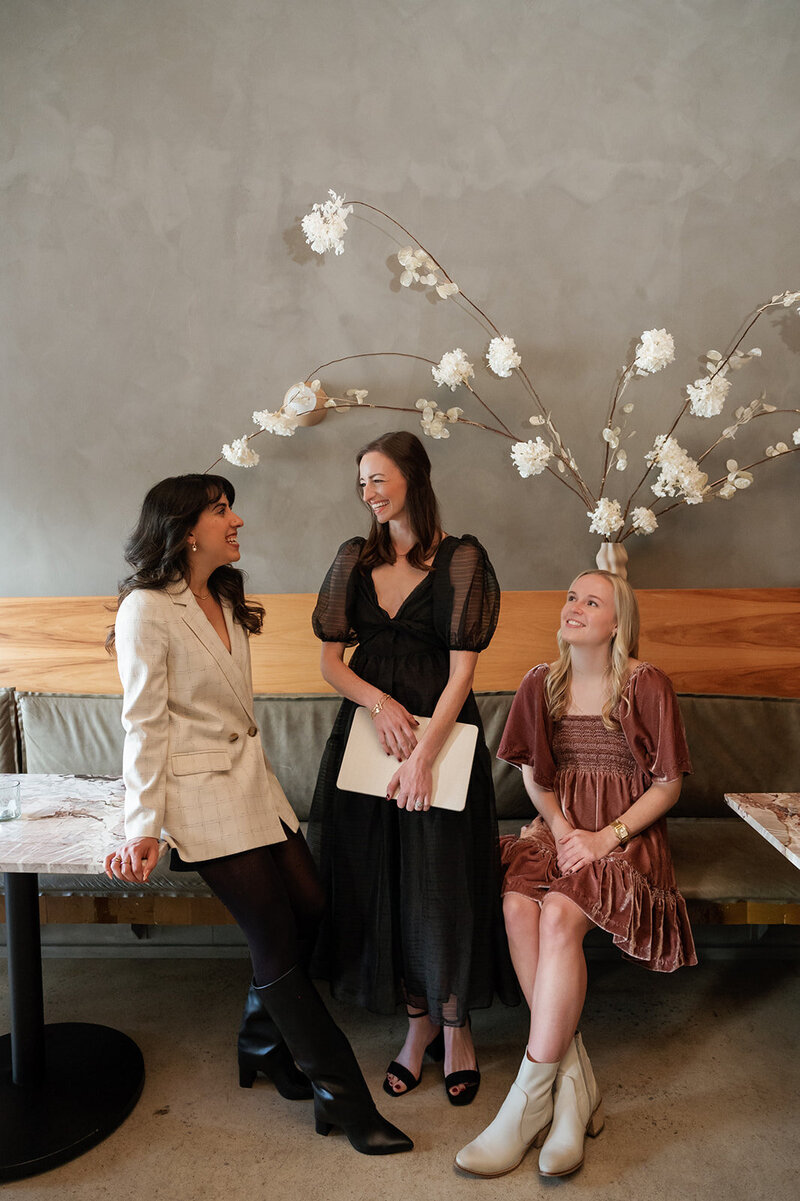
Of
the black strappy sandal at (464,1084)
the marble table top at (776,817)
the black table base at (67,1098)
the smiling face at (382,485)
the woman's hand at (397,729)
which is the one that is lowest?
the black strappy sandal at (464,1084)

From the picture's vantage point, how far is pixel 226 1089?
229 centimetres

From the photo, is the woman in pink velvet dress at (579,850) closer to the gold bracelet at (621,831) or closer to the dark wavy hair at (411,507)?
the gold bracelet at (621,831)

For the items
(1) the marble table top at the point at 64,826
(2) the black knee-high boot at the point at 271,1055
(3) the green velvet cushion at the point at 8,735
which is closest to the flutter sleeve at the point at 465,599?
(1) the marble table top at the point at 64,826

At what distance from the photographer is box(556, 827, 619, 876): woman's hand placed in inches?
87.7

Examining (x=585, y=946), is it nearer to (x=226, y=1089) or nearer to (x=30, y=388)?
(x=226, y=1089)

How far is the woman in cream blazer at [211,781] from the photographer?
1.96m

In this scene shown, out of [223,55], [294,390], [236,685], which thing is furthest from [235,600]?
[223,55]

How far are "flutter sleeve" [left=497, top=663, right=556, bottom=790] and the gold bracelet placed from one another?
21 centimetres

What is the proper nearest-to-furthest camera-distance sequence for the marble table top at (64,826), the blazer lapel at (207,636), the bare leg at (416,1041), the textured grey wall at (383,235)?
the marble table top at (64,826)
the blazer lapel at (207,636)
the bare leg at (416,1041)
the textured grey wall at (383,235)

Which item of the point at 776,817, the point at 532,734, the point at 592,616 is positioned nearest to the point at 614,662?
the point at 592,616

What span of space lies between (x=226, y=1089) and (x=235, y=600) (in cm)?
124

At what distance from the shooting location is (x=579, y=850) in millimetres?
2240

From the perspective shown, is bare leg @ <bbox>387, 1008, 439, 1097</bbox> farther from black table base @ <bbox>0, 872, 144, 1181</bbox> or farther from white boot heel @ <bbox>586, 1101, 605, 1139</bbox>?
black table base @ <bbox>0, 872, 144, 1181</bbox>

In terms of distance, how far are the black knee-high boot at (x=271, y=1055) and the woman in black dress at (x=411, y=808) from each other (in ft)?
0.61
